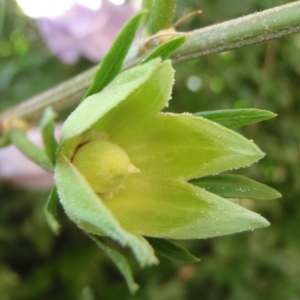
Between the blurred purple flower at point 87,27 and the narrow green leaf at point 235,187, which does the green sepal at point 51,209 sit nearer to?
the narrow green leaf at point 235,187

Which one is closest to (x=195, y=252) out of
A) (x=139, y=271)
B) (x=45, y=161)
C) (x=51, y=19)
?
(x=139, y=271)

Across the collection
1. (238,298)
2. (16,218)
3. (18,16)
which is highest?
(18,16)

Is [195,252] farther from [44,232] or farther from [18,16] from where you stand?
[18,16]

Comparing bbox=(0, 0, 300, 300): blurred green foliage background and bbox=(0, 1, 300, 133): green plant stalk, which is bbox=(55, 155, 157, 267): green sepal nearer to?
bbox=(0, 1, 300, 133): green plant stalk

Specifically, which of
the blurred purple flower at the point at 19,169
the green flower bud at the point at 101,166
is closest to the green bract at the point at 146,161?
the green flower bud at the point at 101,166

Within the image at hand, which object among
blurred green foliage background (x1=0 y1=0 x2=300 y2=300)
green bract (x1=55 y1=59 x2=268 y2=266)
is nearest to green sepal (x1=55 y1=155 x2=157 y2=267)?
green bract (x1=55 y1=59 x2=268 y2=266)

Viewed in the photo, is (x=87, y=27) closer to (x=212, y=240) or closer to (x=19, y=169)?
(x=19, y=169)

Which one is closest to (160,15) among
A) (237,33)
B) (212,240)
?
(237,33)
